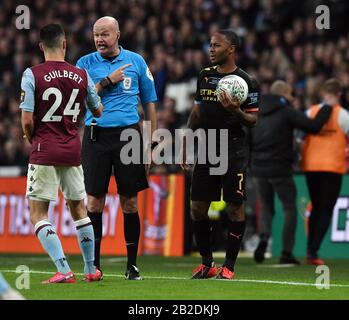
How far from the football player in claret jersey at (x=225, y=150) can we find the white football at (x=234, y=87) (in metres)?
0.12

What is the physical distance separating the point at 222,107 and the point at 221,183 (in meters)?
0.76

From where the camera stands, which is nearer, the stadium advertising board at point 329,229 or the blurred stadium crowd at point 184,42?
the stadium advertising board at point 329,229

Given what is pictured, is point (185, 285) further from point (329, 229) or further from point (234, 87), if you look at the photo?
point (329, 229)

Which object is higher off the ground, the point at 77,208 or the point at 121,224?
the point at 77,208

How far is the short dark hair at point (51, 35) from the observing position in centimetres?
980

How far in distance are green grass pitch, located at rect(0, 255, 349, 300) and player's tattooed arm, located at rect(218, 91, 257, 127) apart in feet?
5.11

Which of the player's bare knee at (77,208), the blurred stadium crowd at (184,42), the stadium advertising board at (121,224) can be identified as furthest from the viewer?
the blurred stadium crowd at (184,42)

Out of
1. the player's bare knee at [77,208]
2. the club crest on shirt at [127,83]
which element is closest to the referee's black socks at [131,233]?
the player's bare knee at [77,208]

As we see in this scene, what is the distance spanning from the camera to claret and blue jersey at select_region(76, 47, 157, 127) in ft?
35.3

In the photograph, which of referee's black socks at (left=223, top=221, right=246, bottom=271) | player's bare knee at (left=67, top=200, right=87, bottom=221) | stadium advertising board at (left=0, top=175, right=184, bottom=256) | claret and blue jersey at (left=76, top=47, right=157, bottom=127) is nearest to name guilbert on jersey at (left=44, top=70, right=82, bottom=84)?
claret and blue jersey at (left=76, top=47, right=157, bottom=127)

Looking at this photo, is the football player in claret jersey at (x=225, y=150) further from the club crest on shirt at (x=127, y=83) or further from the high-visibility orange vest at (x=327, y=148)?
the high-visibility orange vest at (x=327, y=148)

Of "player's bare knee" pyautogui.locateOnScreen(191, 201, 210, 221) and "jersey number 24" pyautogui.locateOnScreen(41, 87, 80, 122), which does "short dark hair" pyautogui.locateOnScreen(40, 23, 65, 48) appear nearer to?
"jersey number 24" pyautogui.locateOnScreen(41, 87, 80, 122)

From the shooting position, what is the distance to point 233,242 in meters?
10.9

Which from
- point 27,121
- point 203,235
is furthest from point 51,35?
point 203,235
